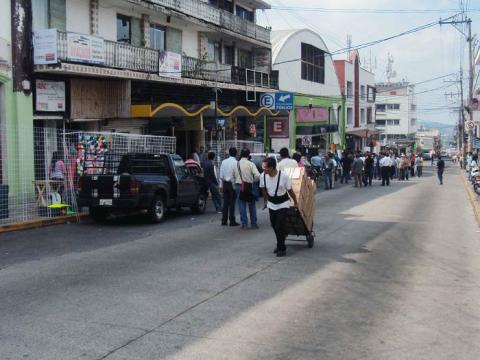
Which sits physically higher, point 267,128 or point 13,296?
point 267,128

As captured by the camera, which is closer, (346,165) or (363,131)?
(346,165)

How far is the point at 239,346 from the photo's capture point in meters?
5.68

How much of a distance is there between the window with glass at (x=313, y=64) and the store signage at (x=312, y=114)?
8.25 ft

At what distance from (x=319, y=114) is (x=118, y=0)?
27.3 m

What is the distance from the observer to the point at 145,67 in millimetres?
24719

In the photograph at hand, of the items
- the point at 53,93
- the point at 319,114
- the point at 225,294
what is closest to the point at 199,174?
the point at 53,93

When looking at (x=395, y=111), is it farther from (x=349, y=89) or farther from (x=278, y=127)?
(x=278, y=127)

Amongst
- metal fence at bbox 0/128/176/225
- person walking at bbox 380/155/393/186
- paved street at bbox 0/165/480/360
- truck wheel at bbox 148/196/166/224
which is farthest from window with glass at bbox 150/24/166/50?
paved street at bbox 0/165/480/360

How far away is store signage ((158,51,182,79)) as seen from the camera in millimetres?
25219

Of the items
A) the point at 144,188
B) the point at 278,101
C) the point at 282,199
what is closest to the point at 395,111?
the point at 278,101

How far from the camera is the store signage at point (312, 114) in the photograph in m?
44.4

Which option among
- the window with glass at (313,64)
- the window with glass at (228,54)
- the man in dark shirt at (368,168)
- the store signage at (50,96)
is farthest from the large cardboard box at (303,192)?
the window with glass at (313,64)

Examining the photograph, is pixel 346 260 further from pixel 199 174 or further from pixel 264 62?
pixel 264 62

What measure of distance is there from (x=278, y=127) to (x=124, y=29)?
51.5ft
